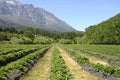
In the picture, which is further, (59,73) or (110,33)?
(110,33)

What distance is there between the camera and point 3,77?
19.0m

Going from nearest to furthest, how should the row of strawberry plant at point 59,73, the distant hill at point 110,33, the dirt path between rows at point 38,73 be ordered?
the row of strawberry plant at point 59,73 → the dirt path between rows at point 38,73 → the distant hill at point 110,33

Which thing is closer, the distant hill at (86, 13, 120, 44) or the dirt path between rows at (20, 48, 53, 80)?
the dirt path between rows at (20, 48, 53, 80)

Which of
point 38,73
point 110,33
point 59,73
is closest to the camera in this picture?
point 59,73

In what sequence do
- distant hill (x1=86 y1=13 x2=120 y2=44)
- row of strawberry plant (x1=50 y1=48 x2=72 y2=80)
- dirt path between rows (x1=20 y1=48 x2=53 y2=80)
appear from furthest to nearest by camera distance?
distant hill (x1=86 y1=13 x2=120 y2=44) < dirt path between rows (x1=20 y1=48 x2=53 y2=80) < row of strawberry plant (x1=50 y1=48 x2=72 y2=80)

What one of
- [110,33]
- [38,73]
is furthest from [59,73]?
[110,33]

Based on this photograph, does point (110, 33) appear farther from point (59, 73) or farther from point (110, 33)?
point (59, 73)

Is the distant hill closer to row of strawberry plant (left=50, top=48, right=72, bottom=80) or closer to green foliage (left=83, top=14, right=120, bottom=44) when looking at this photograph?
green foliage (left=83, top=14, right=120, bottom=44)

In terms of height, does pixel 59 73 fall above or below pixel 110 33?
below

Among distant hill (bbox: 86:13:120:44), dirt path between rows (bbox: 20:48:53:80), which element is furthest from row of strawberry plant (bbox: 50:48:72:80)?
distant hill (bbox: 86:13:120:44)

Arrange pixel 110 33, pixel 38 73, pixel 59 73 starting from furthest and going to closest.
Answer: pixel 110 33, pixel 38 73, pixel 59 73

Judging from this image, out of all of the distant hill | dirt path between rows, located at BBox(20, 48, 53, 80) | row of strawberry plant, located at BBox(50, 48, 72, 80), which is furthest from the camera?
the distant hill

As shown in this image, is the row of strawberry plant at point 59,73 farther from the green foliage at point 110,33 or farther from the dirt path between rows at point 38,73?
the green foliage at point 110,33

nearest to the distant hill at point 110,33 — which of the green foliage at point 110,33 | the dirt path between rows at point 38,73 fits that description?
the green foliage at point 110,33
